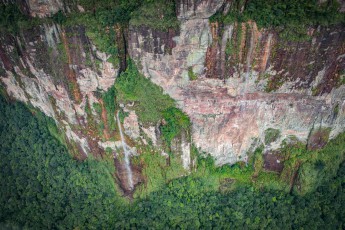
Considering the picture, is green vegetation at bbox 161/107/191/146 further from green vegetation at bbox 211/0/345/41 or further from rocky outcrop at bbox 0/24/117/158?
green vegetation at bbox 211/0/345/41

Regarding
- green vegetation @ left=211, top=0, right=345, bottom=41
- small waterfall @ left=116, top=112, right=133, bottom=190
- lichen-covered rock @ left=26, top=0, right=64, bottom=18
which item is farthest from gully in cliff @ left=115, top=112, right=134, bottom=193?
green vegetation @ left=211, top=0, right=345, bottom=41

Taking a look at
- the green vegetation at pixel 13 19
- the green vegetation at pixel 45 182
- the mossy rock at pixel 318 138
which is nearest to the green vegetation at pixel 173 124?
the green vegetation at pixel 45 182

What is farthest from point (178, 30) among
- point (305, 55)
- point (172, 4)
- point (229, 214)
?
point (229, 214)

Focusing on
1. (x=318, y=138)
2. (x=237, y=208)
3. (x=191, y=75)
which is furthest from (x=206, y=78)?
(x=237, y=208)

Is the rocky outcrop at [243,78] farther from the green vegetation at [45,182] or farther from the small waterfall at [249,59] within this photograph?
the green vegetation at [45,182]

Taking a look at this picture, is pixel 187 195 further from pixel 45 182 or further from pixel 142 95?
pixel 45 182
